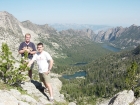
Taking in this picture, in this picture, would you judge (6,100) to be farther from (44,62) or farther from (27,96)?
(44,62)

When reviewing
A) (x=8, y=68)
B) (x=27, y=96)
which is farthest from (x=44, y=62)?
(x=8, y=68)

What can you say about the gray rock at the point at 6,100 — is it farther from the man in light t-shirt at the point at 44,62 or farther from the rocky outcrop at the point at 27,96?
the man in light t-shirt at the point at 44,62

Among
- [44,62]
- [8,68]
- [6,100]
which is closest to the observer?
[6,100]

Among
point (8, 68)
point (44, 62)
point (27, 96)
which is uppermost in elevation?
point (44, 62)

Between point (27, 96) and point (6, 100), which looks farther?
point (27, 96)

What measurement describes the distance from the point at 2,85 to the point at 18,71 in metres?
2.54

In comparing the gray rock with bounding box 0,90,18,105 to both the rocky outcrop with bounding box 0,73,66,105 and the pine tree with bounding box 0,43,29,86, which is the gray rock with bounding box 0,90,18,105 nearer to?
the rocky outcrop with bounding box 0,73,66,105

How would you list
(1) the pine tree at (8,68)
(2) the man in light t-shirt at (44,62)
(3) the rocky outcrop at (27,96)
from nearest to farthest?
(3) the rocky outcrop at (27,96) < (2) the man in light t-shirt at (44,62) < (1) the pine tree at (8,68)

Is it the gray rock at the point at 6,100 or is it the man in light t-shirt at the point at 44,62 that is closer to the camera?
the gray rock at the point at 6,100

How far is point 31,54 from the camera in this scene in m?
24.9

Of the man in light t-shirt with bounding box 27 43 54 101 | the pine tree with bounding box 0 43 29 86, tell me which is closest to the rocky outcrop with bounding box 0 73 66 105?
the pine tree with bounding box 0 43 29 86

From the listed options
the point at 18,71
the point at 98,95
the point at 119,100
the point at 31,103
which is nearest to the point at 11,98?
the point at 31,103

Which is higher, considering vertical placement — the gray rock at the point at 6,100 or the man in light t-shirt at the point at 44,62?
the man in light t-shirt at the point at 44,62

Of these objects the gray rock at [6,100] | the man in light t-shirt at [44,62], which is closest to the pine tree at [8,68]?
the man in light t-shirt at [44,62]
